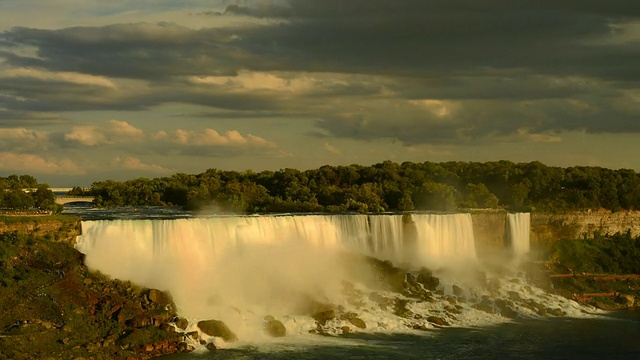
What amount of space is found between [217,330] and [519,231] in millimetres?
33521

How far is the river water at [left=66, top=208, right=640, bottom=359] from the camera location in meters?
41.0

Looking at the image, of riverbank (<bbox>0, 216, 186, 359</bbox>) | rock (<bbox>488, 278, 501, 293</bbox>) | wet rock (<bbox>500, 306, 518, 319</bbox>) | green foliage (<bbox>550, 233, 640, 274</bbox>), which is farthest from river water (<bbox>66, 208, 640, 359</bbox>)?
green foliage (<bbox>550, 233, 640, 274</bbox>)

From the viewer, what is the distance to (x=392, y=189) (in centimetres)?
8631

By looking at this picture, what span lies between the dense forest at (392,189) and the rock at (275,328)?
34.7 metres

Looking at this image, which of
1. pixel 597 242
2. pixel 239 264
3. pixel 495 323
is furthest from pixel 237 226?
pixel 597 242

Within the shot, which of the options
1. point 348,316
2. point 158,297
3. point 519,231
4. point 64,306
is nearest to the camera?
point 64,306

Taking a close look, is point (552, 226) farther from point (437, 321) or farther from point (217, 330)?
point (217, 330)

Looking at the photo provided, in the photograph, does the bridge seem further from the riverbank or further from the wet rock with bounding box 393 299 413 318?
the wet rock with bounding box 393 299 413 318

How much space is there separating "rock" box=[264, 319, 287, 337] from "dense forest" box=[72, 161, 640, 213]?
114ft

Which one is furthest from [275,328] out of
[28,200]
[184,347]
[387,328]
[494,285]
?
[28,200]

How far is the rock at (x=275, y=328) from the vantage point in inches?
1729

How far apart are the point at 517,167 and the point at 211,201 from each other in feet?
107

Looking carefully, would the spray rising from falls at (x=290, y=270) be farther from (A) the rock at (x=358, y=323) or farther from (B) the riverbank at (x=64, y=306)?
(B) the riverbank at (x=64, y=306)

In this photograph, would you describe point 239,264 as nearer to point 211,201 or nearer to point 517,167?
point 211,201
